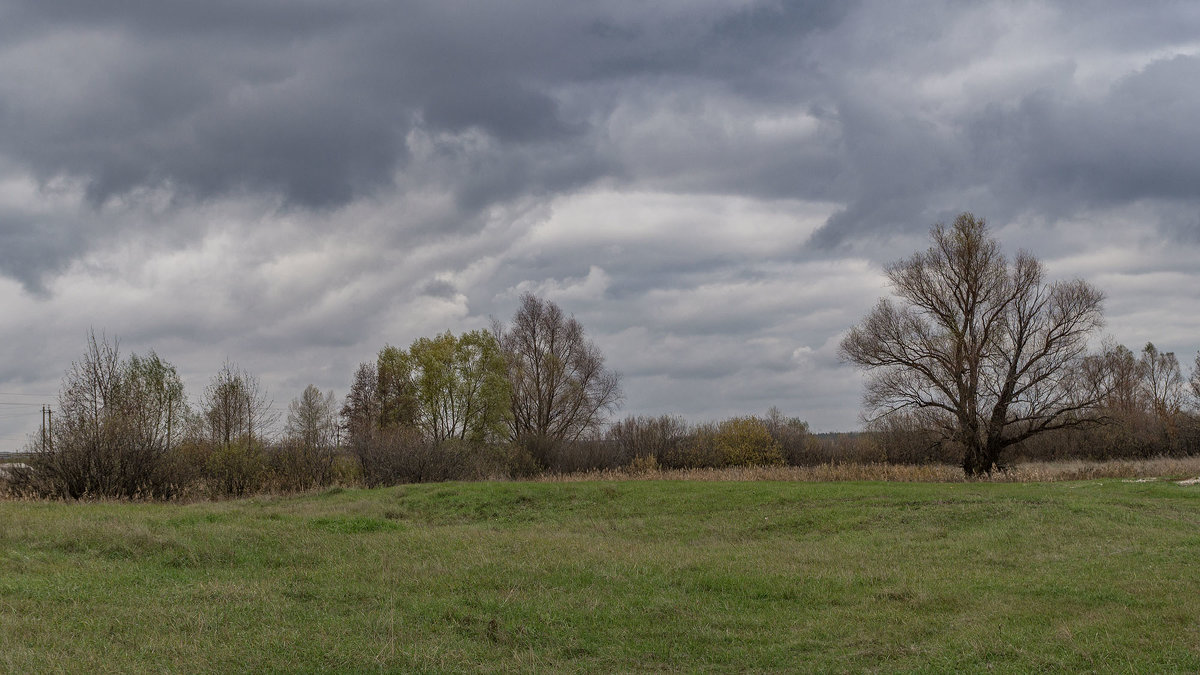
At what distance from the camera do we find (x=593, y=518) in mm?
21484

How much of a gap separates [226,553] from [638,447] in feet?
134

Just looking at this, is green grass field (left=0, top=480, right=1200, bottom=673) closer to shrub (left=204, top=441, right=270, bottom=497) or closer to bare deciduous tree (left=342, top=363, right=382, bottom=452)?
shrub (left=204, top=441, right=270, bottom=497)

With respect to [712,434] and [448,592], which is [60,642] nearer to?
[448,592]

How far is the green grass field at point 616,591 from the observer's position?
7.86 meters

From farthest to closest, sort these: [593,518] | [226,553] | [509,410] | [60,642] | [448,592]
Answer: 1. [509,410]
2. [593,518]
3. [226,553]
4. [448,592]
5. [60,642]

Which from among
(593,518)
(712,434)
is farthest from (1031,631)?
(712,434)

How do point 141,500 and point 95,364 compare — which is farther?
point 95,364

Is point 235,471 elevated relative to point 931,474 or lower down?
elevated

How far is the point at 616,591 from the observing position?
1095 centimetres

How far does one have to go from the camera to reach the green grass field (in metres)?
7.86

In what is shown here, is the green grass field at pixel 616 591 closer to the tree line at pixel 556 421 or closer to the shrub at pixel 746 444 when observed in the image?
the tree line at pixel 556 421

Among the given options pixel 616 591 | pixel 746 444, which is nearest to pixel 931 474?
pixel 746 444

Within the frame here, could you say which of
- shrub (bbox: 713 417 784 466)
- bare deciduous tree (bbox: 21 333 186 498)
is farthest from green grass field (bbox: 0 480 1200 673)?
shrub (bbox: 713 417 784 466)

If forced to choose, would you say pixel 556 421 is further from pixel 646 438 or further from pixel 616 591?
pixel 616 591
